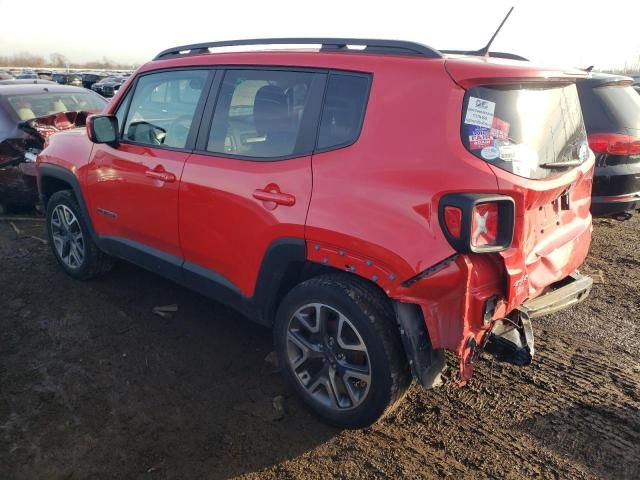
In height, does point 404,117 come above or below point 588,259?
above

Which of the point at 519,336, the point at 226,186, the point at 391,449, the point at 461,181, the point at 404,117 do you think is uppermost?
the point at 404,117

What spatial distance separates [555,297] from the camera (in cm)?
273

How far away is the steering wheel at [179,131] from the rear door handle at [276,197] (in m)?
0.86

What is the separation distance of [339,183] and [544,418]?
1.75 meters

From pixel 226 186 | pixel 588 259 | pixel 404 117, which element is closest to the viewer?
pixel 404 117

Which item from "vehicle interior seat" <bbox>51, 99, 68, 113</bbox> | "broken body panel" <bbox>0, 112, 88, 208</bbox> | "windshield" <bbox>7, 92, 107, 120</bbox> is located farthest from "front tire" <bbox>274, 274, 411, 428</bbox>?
"vehicle interior seat" <bbox>51, 99, 68, 113</bbox>

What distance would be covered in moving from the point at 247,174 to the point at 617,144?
3.73 m

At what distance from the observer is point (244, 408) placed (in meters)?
2.90

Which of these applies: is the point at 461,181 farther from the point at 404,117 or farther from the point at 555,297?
the point at 555,297

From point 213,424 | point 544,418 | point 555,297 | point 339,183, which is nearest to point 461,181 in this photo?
point 339,183

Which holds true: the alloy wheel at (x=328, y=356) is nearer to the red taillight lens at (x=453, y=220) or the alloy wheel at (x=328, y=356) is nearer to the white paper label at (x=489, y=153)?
the red taillight lens at (x=453, y=220)

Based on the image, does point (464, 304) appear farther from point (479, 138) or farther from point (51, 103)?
point (51, 103)

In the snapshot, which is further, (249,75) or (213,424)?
(249,75)

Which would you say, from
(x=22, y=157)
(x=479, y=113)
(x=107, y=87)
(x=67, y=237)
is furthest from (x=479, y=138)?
(x=107, y=87)
